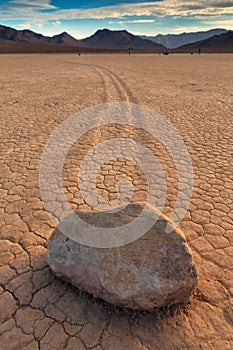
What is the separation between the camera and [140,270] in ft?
5.68

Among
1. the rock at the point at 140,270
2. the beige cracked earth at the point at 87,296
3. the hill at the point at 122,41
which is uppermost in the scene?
the hill at the point at 122,41

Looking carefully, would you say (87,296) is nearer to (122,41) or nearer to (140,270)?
(140,270)

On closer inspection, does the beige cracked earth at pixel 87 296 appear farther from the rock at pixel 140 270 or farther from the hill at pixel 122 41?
the hill at pixel 122 41

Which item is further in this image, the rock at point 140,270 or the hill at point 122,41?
the hill at point 122,41

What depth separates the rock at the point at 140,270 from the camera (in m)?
1.72

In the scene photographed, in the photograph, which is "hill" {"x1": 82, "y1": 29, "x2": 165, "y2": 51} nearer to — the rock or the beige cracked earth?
the beige cracked earth

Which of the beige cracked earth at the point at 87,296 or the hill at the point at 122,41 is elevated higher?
the hill at the point at 122,41

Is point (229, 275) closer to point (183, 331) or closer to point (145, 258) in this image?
point (183, 331)

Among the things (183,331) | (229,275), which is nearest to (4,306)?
(183,331)

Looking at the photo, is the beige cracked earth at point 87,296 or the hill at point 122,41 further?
the hill at point 122,41

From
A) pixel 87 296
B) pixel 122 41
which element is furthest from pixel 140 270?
pixel 122 41

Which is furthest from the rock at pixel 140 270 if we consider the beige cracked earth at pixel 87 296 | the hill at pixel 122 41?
the hill at pixel 122 41

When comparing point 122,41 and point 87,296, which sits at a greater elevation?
point 122,41

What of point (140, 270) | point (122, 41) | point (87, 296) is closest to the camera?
point (140, 270)
